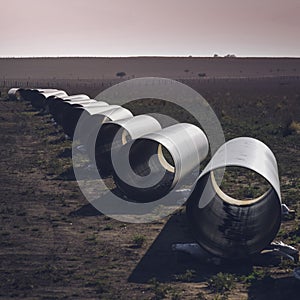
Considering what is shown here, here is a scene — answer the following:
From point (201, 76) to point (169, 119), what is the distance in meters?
125

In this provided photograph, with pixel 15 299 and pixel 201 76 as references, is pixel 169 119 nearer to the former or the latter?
pixel 15 299

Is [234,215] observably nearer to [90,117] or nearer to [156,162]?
[156,162]

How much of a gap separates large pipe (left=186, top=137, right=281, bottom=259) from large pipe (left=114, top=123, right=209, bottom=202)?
148 inches

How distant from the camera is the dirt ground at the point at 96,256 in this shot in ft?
42.3

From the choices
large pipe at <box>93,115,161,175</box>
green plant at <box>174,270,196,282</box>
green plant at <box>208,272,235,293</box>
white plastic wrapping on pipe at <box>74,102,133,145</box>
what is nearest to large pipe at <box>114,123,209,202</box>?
large pipe at <box>93,115,161,175</box>

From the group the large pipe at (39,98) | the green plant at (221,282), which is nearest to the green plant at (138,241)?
the green plant at (221,282)

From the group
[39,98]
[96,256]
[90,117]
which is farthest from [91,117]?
[39,98]

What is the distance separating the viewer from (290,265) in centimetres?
1444

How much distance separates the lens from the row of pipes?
47.4ft

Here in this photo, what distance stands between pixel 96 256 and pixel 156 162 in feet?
33.3

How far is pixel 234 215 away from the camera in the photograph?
15.6 m

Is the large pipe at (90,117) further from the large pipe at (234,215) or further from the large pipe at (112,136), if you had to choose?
the large pipe at (234,215)

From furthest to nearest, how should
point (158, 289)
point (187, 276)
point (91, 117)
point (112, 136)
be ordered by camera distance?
1. point (91, 117)
2. point (112, 136)
3. point (187, 276)
4. point (158, 289)

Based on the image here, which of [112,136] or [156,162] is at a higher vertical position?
[112,136]
